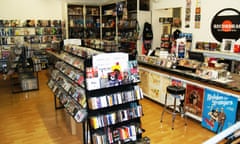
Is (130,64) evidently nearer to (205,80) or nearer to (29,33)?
(205,80)

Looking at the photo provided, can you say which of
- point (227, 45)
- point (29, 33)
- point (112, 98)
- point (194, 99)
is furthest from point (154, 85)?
point (29, 33)

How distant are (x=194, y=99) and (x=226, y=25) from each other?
2.26 metres

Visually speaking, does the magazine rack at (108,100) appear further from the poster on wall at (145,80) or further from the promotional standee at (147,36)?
the promotional standee at (147,36)

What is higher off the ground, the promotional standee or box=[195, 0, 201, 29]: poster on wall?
box=[195, 0, 201, 29]: poster on wall

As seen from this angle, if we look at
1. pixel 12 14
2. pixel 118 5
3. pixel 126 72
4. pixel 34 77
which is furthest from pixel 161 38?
pixel 12 14

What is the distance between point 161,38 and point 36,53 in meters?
5.04

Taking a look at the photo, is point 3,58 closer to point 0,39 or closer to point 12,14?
point 0,39

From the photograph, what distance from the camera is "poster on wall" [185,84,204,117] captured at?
380 cm

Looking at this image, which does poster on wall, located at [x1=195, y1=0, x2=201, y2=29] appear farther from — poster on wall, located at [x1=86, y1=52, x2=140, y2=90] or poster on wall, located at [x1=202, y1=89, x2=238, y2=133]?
poster on wall, located at [x1=86, y1=52, x2=140, y2=90]

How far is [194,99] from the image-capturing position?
3.92 meters

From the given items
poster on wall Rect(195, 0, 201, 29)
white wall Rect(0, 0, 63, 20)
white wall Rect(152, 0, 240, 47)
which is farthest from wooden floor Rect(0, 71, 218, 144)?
white wall Rect(0, 0, 63, 20)

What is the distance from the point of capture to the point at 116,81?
268cm

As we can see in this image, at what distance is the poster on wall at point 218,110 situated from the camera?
3.27 m

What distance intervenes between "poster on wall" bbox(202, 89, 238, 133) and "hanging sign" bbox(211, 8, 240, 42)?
210cm
